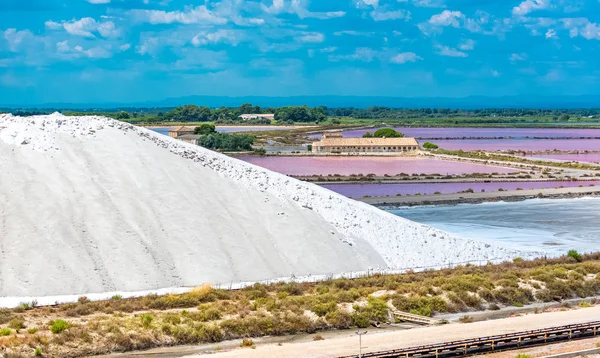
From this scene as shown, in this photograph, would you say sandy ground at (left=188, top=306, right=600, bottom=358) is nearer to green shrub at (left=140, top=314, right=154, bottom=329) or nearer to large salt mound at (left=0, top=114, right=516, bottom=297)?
green shrub at (left=140, top=314, right=154, bottom=329)

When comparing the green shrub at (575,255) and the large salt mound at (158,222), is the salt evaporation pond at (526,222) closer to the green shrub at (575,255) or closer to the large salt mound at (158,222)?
the green shrub at (575,255)

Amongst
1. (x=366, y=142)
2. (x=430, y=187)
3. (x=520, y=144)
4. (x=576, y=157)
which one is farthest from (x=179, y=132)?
(x=430, y=187)

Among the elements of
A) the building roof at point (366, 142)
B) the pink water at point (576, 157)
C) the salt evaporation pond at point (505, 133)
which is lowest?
the pink water at point (576, 157)

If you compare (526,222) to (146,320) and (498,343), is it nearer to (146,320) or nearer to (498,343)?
(498,343)

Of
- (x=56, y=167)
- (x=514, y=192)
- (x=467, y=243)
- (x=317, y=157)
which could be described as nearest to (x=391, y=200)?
(x=514, y=192)

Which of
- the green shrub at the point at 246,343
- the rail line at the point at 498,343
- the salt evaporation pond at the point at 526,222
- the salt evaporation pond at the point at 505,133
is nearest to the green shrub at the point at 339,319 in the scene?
the green shrub at the point at 246,343
